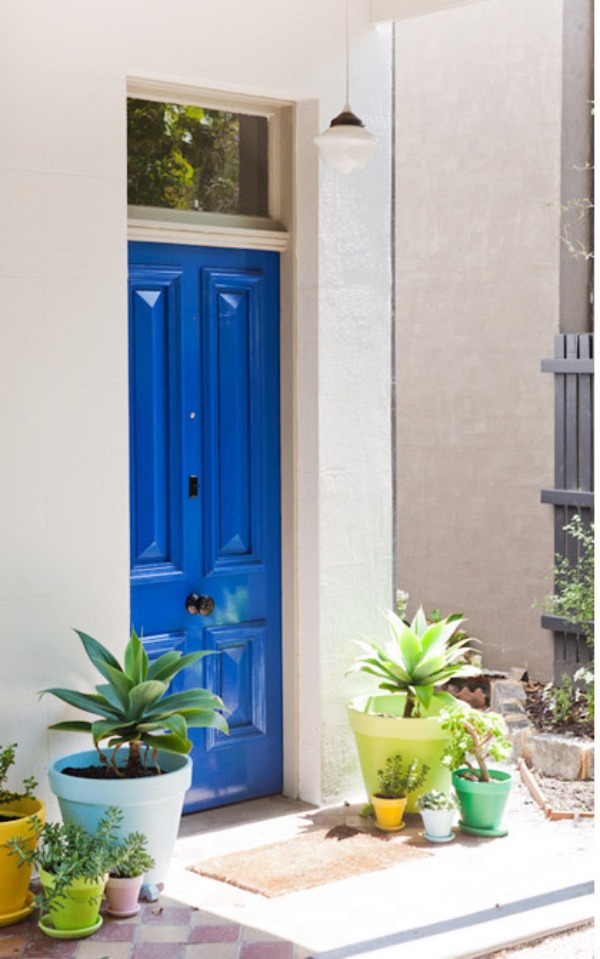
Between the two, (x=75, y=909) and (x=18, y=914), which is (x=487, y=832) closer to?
(x=75, y=909)

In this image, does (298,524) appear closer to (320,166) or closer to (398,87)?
(320,166)

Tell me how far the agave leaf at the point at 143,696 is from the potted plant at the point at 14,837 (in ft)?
1.47

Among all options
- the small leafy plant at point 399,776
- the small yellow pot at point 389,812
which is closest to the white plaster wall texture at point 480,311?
the small leafy plant at point 399,776

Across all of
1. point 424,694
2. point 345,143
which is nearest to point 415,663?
point 424,694

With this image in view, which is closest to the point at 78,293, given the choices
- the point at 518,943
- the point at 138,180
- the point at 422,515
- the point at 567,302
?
the point at 138,180

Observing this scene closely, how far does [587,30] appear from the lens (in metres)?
8.53

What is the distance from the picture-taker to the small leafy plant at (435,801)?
5762 millimetres

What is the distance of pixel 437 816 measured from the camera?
18.7 ft

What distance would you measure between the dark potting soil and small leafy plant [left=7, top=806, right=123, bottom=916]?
0.20 meters

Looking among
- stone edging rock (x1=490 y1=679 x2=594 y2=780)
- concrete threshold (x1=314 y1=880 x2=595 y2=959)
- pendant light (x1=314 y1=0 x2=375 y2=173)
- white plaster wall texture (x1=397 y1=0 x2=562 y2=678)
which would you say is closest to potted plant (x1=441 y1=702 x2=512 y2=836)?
concrete threshold (x1=314 y1=880 x2=595 y2=959)

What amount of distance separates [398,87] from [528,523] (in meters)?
3.33

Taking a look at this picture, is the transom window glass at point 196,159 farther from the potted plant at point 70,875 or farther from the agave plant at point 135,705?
the potted plant at point 70,875

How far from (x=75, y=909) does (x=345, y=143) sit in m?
3.08

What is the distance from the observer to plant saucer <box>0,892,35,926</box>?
4859mm
